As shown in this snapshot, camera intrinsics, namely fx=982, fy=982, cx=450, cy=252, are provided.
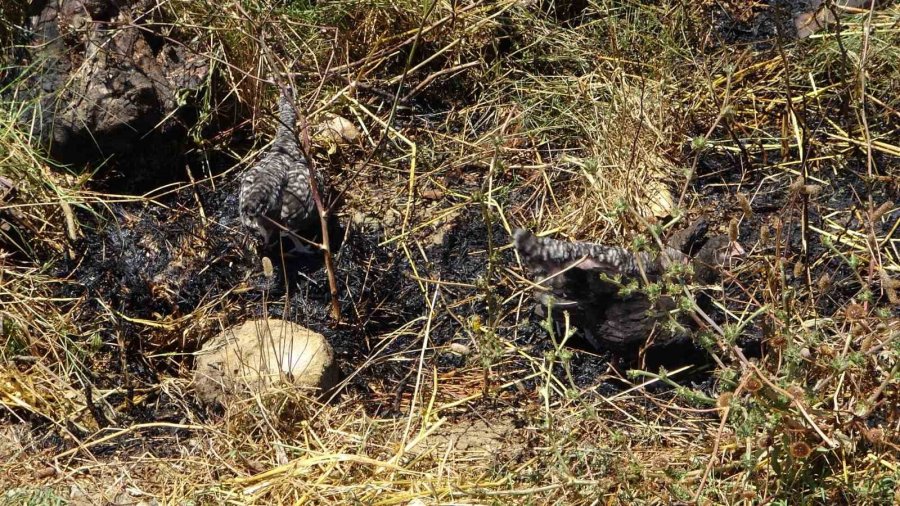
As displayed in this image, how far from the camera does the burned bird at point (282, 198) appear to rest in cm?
444

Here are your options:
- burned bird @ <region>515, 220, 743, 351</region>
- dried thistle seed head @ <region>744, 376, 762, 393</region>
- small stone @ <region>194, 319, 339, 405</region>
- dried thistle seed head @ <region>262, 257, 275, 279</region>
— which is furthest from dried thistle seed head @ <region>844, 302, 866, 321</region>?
dried thistle seed head @ <region>262, 257, 275, 279</region>

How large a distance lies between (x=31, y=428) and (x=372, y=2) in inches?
110

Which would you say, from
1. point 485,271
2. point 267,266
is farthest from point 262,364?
point 485,271

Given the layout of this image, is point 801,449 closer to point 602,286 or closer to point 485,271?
point 602,286

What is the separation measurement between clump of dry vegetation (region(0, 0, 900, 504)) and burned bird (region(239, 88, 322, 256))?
201 millimetres

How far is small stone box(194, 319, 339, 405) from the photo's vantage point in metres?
4.07

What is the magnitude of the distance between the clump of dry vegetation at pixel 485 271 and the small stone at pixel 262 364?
10cm

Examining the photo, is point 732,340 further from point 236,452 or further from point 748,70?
point 748,70

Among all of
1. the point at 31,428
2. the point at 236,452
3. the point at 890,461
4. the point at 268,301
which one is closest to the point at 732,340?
the point at 890,461

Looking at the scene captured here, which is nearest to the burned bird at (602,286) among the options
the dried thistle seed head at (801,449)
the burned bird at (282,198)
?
the dried thistle seed head at (801,449)

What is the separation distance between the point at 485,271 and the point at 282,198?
1036 mm

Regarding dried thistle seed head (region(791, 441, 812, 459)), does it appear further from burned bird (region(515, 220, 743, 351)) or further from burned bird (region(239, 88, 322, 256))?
burned bird (region(239, 88, 322, 256))

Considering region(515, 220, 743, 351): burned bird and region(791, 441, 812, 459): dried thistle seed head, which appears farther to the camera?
region(515, 220, 743, 351): burned bird

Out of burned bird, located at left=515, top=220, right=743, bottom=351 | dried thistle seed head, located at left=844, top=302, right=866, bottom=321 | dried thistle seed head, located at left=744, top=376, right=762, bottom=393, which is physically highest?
dried thistle seed head, located at left=844, top=302, right=866, bottom=321
